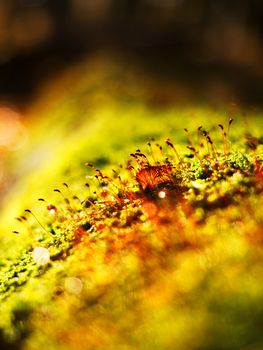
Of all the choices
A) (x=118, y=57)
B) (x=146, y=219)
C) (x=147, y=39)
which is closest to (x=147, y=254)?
(x=146, y=219)

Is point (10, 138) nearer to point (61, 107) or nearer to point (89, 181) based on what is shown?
point (61, 107)

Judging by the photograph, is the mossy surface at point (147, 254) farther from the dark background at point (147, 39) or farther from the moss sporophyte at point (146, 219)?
the dark background at point (147, 39)

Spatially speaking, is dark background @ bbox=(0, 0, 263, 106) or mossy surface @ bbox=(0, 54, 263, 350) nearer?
mossy surface @ bbox=(0, 54, 263, 350)

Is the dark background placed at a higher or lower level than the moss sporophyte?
higher

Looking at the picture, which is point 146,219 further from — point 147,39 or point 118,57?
point 147,39

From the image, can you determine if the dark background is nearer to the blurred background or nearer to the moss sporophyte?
the blurred background

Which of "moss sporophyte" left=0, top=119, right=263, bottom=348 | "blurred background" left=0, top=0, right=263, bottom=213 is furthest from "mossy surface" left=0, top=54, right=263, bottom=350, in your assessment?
"blurred background" left=0, top=0, right=263, bottom=213
